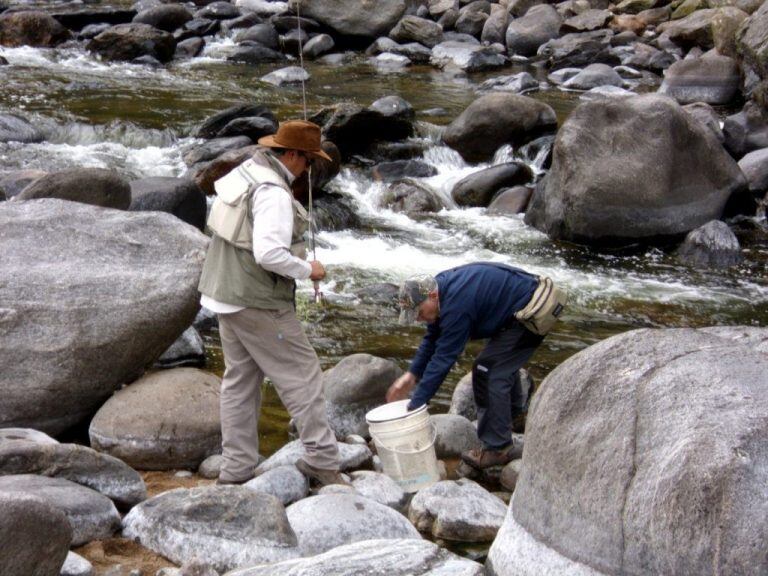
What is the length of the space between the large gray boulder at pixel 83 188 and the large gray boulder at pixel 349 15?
1444 cm

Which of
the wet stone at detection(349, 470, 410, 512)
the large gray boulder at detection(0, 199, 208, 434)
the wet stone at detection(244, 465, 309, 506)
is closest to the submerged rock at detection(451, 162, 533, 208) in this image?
the large gray boulder at detection(0, 199, 208, 434)

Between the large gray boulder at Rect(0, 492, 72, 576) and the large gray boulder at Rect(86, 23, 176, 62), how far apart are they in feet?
55.2

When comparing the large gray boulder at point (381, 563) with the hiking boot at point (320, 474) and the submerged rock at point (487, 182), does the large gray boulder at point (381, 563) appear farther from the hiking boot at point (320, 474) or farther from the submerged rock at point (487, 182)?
the submerged rock at point (487, 182)

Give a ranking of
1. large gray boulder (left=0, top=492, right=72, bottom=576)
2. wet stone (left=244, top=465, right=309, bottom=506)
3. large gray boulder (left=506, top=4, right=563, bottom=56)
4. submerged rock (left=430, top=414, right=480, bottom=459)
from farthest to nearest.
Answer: large gray boulder (left=506, top=4, right=563, bottom=56)
submerged rock (left=430, top=414, right=480, bottom=459)
wet stone (left=244, top=465, right=309, bottom=506)
large gray boulder (left=0, top=492, right=72, bottom=576)

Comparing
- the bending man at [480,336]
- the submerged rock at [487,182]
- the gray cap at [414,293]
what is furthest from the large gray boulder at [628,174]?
the gray cap at [414,293]

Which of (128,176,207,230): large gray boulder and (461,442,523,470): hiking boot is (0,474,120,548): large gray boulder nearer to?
(461,442,523,470): hiking boot

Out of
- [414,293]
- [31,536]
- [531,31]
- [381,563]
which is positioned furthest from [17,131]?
[531,31]

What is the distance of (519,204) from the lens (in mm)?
13398

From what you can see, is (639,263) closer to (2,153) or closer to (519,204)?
(519,204)

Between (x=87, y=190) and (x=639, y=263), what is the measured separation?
5.66m

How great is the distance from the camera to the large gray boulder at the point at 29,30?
20391 millimetres

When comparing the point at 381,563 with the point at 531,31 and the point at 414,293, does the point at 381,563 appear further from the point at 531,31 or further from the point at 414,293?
the point at 531,31

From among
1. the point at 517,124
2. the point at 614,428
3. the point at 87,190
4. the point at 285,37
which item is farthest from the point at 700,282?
the point at 285,37

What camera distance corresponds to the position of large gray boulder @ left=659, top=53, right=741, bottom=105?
690 inches
